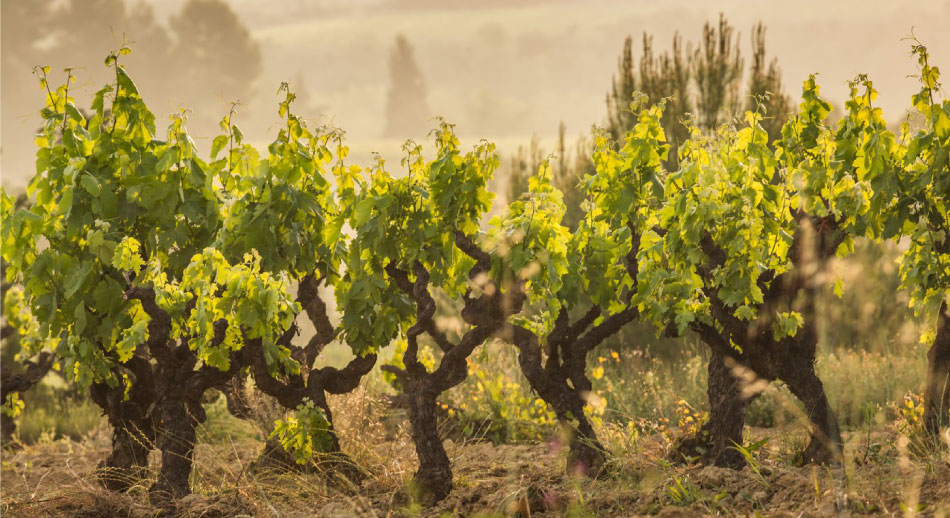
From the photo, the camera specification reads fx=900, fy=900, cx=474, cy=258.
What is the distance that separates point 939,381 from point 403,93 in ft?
294

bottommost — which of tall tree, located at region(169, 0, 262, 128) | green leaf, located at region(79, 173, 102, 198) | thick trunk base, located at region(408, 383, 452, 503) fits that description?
thick trunk base, located at region(408, 383, 452, 503)

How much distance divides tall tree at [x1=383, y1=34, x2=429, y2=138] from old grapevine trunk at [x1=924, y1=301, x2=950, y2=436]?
87.8 m

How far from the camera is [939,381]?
6.07 m

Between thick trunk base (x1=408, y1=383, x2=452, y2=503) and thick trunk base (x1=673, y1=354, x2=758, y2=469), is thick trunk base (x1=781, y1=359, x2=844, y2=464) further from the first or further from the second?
thick trunk base (x1=408, y1=383, x2=452, y2=503)

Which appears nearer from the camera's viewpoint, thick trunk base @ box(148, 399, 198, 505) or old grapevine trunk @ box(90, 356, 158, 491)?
thick trunk base @ box(148, 399, 198, 505)

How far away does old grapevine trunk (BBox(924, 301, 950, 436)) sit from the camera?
604 cm

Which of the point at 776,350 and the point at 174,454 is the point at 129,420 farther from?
the point at 776,350

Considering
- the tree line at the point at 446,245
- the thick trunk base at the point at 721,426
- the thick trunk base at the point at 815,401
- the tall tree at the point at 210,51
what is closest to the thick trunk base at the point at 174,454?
the tree line at the point at 446,245

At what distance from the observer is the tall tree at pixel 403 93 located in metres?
93.2

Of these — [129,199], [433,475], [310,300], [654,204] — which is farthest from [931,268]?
[129,199]

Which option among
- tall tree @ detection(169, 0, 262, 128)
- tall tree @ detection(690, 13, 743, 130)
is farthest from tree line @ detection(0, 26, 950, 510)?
tall tree @ detection(169, 0, 262, 128)

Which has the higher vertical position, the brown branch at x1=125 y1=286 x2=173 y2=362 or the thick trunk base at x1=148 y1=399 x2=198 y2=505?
the brown branch at x1=125 y1=286 x2=173 y2=362

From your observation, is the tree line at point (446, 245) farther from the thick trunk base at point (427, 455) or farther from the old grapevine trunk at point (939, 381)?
the old grapevine trunk at point (939, 381)

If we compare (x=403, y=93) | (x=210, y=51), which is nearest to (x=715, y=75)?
(x=210, y=51)
